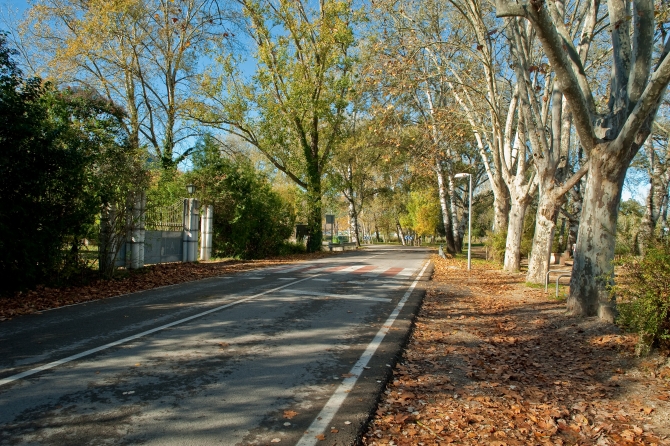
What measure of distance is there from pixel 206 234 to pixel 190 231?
157 cm

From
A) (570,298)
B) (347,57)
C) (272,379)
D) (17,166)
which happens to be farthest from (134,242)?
(347,57)

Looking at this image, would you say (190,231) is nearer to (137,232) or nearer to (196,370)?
(137,232)

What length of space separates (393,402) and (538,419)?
1.36 meters

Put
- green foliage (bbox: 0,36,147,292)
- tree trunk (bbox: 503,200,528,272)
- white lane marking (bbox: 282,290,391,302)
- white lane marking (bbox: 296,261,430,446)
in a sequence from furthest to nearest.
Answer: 1. tree trunk (bbox: 503,200,528,272)
2. white lane marking (bbox: 282,290,391,302)
3. green foliage (bbox: 0,36,147,292)
4. white lane marking (bbox: 296,261,430,446)

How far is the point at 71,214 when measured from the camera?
1176cm

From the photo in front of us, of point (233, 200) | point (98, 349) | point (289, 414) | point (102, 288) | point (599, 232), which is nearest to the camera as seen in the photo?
point (289, 414)

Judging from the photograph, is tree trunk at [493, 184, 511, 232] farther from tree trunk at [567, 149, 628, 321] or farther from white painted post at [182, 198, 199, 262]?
white painted post at [182, 198, 199, 262]

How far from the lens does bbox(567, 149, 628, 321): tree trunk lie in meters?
7.88

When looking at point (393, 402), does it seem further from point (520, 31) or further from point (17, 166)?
point (520, 31)

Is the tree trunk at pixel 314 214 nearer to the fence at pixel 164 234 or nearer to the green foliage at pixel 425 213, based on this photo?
the fence at pixel 164 234

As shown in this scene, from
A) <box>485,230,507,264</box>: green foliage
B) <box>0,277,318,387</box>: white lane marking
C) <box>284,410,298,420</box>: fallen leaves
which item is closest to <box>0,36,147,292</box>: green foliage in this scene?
<box>0,277,318,387</box>: white lane marking

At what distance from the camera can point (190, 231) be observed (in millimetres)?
20719

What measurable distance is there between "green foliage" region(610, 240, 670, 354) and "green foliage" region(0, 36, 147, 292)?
11.4 meters

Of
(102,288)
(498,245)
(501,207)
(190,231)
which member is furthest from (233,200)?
(498,245)
